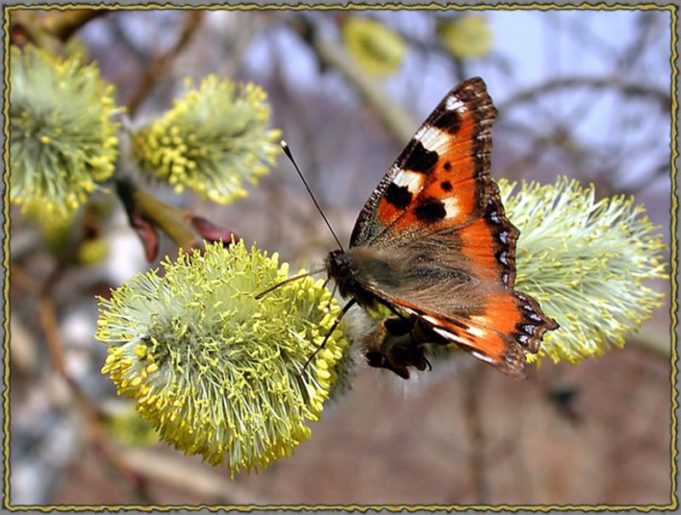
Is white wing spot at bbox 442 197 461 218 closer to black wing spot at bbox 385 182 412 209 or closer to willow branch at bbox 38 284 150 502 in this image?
black wing spot at bbox 385 182 412 209

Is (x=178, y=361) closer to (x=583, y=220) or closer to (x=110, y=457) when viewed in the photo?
(x=583, y=220)

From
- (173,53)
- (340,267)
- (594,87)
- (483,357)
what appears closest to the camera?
(483,357)

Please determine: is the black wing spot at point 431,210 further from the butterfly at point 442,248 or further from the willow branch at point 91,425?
the willow branch at point 91,425

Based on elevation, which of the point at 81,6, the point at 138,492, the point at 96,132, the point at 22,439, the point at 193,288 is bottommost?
the point at 22,439

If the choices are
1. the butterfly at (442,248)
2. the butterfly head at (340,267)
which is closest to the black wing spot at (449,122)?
the butterfly at (442,248)

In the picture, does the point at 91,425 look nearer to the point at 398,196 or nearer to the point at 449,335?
the point at 398,196

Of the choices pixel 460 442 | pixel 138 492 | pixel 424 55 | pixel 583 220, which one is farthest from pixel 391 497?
pixel 583 220

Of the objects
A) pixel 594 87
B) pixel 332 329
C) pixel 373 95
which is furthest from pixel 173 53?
pixel 594 87
